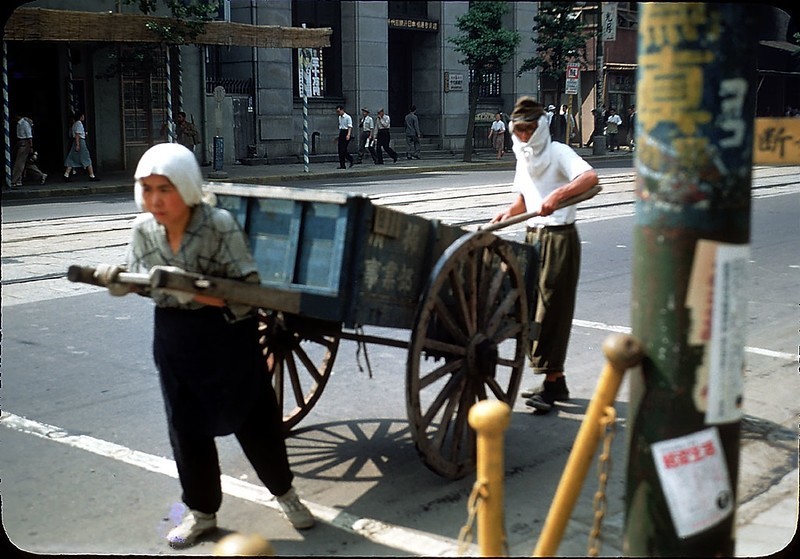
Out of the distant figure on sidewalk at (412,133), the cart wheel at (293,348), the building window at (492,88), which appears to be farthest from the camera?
the building window at (492,88)

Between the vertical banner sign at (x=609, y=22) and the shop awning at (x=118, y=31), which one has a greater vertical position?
the vertical banner sign at (x=609, y=22)

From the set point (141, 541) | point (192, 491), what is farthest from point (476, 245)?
point (141, 541)

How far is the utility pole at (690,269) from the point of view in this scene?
2482mm

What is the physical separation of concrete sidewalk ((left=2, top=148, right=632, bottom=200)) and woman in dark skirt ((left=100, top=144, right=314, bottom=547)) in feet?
55.8

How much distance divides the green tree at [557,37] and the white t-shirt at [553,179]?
A: 28.4 m

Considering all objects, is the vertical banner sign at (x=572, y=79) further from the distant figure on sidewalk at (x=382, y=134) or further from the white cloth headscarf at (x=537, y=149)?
the white cloth headscarf at (x=537, y=149)

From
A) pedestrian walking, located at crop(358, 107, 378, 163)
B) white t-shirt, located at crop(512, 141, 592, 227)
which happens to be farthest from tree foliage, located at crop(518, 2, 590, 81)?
white t-shirt, located at crop(512, 141, 592, 227)

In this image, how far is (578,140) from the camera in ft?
132

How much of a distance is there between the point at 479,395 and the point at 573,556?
1176 mm

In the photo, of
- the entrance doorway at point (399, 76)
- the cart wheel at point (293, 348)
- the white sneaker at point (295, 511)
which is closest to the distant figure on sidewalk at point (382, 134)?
the entrance doorway at point (399, 76)

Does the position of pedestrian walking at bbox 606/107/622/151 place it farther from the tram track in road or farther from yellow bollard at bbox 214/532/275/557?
yellow bollard at bbox 214/532/275/557

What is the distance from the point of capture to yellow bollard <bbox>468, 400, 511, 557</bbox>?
274cm

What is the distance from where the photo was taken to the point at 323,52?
30.7 meters

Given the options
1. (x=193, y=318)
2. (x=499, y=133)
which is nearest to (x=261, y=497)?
(x=193, y=318)
